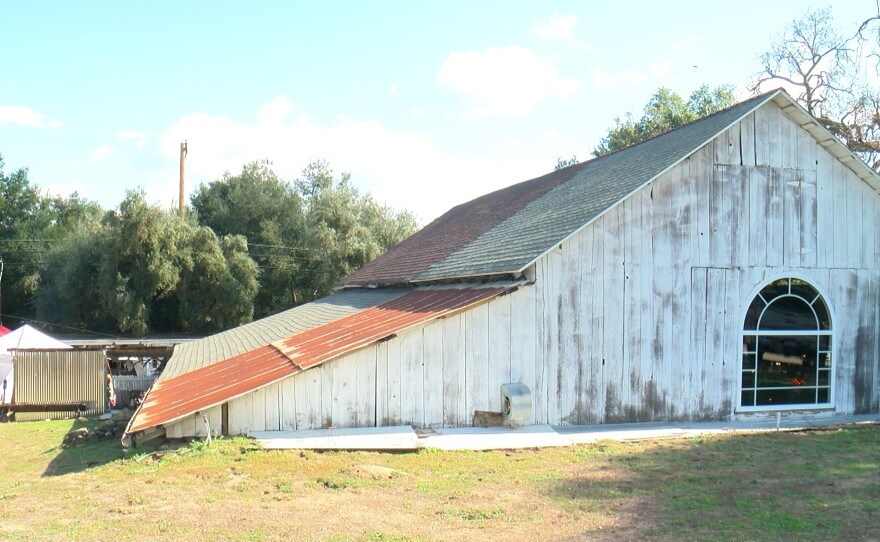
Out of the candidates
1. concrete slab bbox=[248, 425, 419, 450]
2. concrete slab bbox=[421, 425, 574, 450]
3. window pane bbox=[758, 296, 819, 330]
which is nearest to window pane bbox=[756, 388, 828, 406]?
window pane bbox=[758, 296, 819, 330]

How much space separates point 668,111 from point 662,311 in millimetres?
33827

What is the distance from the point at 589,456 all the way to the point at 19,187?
53.6 m

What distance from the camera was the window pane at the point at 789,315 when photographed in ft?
45.9

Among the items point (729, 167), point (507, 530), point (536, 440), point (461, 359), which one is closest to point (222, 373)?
point (461, 359)

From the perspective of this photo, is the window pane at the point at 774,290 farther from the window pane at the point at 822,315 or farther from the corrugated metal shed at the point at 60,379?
the corrugated metal shed at the point at 60,379

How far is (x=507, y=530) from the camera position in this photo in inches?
277

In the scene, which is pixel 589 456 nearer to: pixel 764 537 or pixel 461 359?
pixel 461 359

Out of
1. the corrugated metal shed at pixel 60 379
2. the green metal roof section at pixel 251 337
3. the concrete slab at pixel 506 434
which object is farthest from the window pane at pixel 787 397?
the corrugated metal shed at pixel 60 379

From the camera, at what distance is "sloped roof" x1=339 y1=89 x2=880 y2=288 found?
44.0ft

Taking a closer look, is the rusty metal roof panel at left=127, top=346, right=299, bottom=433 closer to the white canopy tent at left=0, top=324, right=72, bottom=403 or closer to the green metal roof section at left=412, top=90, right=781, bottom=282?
the green metal roof section at left=412, top=90, right=781, bottom=282

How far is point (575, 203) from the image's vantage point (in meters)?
15.2

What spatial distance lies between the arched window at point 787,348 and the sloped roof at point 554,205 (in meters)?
2.84

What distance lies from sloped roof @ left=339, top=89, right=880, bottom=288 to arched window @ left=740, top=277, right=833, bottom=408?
284 centimetres

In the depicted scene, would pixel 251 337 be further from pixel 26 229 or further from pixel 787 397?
pixel 26 229
